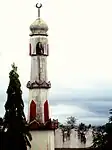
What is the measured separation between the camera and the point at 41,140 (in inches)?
2286

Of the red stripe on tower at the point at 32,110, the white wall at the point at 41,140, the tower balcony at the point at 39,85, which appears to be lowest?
the white wall at the point at 41,140

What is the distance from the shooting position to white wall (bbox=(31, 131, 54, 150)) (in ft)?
Answer: 190

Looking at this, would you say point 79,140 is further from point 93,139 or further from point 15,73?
point 15,73

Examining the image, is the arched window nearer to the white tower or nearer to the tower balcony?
the white tower

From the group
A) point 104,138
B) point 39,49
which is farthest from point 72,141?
point 39,49

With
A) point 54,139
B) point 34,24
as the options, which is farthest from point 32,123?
point 34,24

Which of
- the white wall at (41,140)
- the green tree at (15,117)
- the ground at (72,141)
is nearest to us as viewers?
the green tree at (15,117)

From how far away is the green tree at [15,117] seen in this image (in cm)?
5203

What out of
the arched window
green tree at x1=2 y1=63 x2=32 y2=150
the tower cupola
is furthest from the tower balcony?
green tree at x1=2 y1=63 x2=32 y2=150

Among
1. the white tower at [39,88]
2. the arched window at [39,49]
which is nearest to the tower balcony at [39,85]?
the white tower at [39,88]

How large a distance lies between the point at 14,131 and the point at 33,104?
6.62m

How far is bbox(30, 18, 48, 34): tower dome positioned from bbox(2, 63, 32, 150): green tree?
6132 millimetres

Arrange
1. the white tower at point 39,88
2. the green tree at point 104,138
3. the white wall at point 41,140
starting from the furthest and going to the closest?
the green tree at point 104,138 < the white tower at point 39,88 < the white wall at point 41,140

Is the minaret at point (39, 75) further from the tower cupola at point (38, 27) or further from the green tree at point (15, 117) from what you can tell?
the green tree at point (15, 117)
